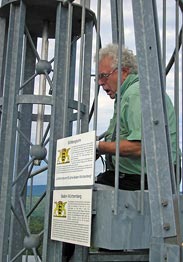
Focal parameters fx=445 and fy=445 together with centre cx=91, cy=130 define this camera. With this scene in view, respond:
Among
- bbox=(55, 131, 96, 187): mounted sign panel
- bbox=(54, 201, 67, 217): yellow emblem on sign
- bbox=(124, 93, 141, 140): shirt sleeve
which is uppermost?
bbox=(124, 93, 141, 140): shirt sleeve

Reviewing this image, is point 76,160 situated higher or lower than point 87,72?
lower

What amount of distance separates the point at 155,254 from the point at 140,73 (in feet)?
2.57

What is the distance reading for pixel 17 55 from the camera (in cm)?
291

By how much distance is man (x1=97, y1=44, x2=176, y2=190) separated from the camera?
2410mm

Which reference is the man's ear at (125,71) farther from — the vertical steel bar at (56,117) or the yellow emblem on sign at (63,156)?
the yellow emblem on sign at (63,156)

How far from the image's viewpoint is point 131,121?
7.98 ft

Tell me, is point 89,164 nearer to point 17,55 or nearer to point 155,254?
point 155,254

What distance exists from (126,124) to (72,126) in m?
0.85

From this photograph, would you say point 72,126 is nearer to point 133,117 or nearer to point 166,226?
point 133,117

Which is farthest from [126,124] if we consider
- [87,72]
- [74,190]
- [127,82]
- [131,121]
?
[87,72]

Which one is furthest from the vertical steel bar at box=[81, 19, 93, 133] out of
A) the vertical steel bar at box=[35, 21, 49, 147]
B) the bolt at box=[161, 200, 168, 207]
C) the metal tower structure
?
the bolt at box=[161, 200, 168, 207]

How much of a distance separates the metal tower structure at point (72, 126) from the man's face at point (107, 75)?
0.34 feet

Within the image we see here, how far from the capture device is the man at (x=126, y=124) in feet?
7.91

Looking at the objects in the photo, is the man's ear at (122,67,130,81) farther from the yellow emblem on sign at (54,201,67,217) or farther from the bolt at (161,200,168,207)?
the bolt at (161,200,168,207)
